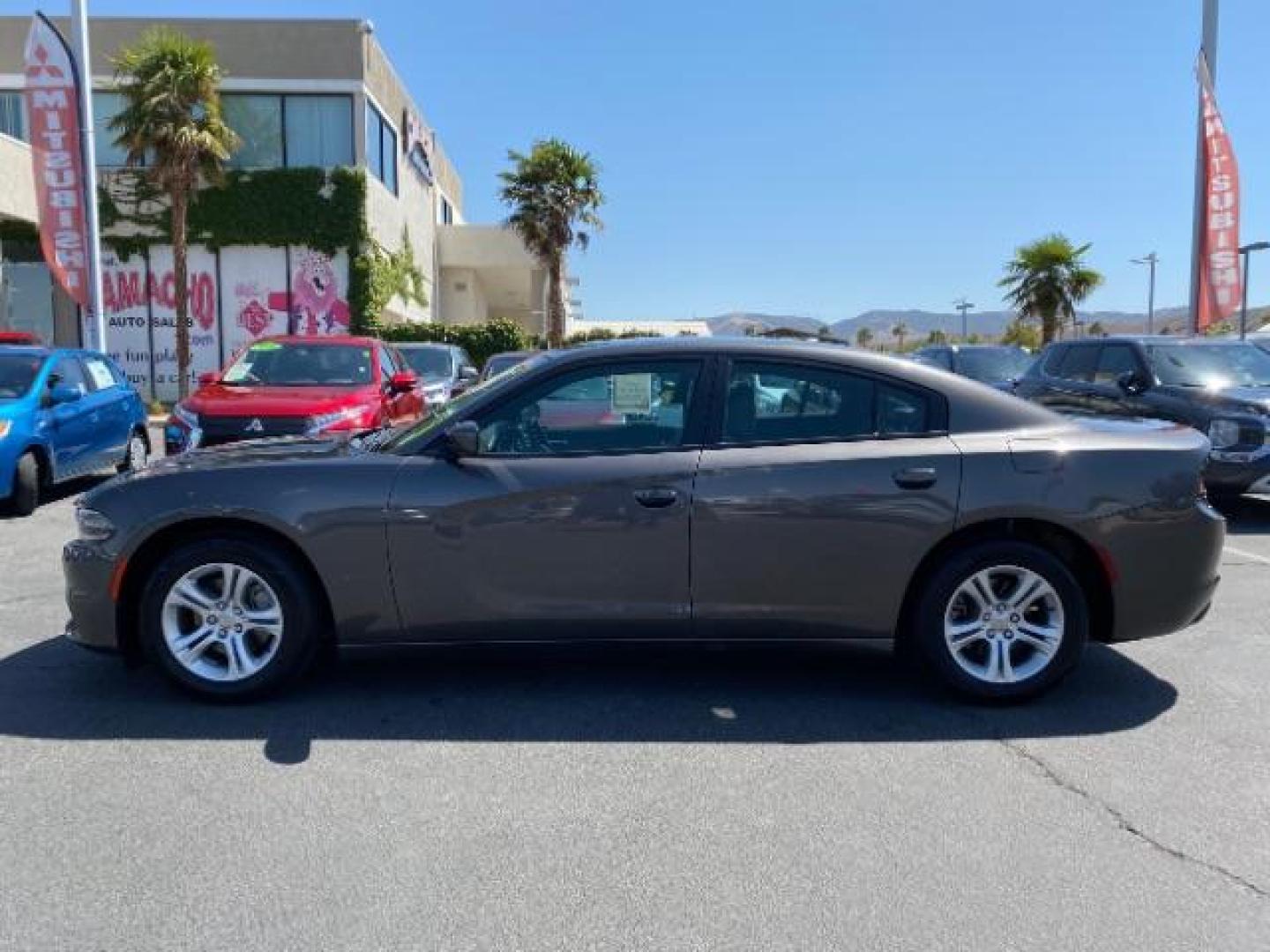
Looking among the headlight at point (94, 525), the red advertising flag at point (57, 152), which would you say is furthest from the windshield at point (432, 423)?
the red advertising flag at point (57, 152)

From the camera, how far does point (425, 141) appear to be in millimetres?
33500

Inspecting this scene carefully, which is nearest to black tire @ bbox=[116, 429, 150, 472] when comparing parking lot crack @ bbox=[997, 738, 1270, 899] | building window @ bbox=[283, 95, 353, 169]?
parking lot crack @ bbox=[997, 738, 1270, 899]

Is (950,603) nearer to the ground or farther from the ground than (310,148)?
nearer to the ground

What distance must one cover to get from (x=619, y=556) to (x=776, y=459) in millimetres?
774

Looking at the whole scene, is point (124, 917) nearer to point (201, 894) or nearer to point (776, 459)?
point (201, 894)

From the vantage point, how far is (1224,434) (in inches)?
342

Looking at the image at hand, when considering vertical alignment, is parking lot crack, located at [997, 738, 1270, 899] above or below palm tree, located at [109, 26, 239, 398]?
below

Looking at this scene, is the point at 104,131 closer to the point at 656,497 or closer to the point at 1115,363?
the point at 1115,363

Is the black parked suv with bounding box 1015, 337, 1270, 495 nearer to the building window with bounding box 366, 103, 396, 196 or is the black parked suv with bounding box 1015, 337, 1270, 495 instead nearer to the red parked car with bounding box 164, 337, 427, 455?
the red parked car with bounding box 164, 337, 427, 455

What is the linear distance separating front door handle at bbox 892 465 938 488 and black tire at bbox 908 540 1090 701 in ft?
1.16

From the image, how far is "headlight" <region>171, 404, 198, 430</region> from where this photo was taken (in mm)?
8672

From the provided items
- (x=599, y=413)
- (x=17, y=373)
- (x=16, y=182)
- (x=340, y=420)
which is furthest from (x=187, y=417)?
(x=16, y=182)

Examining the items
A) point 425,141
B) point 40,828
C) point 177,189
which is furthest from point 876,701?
point 425,141

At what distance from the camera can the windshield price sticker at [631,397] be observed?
4471 mm
